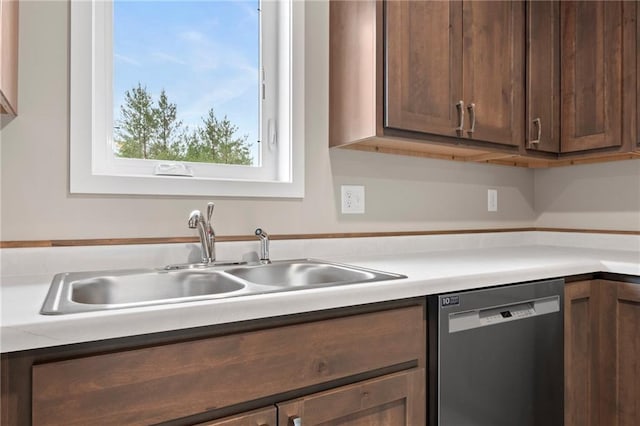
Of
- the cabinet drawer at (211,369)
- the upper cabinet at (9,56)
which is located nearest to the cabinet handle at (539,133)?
the cabinet drawer at (211,369)

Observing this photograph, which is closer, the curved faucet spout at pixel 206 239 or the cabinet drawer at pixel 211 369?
the cabinet drawer at pixel 211 369

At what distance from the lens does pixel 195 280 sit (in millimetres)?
1221

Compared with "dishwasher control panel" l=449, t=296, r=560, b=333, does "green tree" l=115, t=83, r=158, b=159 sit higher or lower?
higher

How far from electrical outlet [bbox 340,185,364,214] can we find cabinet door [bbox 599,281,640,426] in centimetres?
91

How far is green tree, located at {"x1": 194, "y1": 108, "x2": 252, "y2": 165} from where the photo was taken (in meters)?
1.51

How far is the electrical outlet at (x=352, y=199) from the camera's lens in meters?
1.67

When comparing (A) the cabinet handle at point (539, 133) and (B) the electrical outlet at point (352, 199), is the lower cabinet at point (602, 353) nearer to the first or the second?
(A) the cabinet handle at point (539, 133)

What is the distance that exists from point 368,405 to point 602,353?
0.99m


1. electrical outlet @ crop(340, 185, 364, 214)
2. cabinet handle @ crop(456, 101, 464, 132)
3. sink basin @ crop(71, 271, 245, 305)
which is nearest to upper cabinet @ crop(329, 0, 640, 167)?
cabinet handle @ crop(456, 101, 464, 132)

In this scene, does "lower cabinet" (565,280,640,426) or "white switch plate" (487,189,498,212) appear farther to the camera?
"white switch plate" (487,189,498,212)

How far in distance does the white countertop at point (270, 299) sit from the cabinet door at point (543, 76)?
59cm

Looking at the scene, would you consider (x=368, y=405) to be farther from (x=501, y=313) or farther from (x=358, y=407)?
(x=501, y=313)

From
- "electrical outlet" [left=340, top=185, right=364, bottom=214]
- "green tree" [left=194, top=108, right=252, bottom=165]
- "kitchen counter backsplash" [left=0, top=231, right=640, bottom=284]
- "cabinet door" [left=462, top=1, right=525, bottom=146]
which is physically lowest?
"kitchen counter backsplash" [left=0, top=231, right=640, bottom=284]

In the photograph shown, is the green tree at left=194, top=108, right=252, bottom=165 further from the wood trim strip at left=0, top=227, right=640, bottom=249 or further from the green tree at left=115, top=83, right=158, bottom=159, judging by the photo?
the wood trim strip at left=0, top=227, right=640, bottom=249
